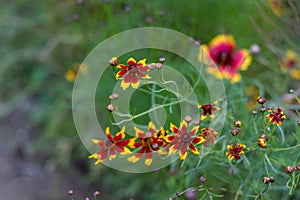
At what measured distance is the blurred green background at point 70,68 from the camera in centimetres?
172

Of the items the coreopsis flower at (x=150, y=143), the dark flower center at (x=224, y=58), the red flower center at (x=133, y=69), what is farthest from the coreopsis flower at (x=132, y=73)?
the dark flower center at (x=224, y=58)

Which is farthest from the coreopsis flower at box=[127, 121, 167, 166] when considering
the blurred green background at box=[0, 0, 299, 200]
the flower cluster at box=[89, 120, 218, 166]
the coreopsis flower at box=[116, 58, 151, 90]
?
the blurred green background at box=[0, 0, 299, 200]

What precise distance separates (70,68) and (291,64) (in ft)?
2.90

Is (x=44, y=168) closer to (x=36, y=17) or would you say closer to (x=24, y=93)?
Answer: (x=24, y=93)

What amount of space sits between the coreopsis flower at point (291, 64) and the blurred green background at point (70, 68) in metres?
0.03

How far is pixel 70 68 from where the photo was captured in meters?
2.00

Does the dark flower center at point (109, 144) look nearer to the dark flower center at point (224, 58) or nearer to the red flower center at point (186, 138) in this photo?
the red flower center at point (186, 138)

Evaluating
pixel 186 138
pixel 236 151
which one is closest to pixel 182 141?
pixel 186 138

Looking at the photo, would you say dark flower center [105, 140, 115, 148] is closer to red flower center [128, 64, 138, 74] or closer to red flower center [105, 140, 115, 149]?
red flower center [105, 140, 115, 149]

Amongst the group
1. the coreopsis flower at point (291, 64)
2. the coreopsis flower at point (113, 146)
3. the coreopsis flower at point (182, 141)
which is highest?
the coreopsis flower at point (291, 64)

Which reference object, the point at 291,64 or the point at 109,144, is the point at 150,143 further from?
the point at 291,64

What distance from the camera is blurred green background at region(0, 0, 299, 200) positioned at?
172cm

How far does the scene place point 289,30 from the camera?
1714mm

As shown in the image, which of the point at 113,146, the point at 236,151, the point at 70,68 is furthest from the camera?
the point at 70,68
